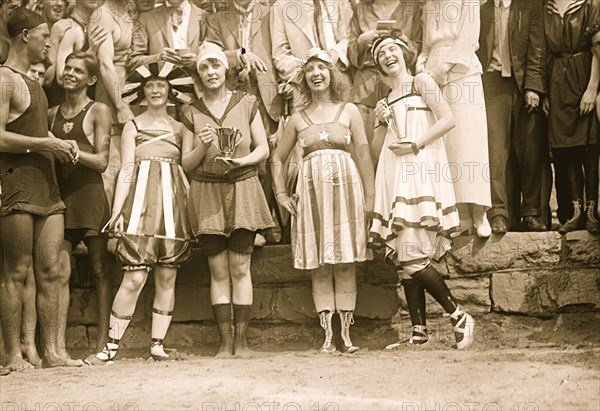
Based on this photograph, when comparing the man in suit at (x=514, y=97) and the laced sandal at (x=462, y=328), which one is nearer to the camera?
the laced sandal at (x=462, y=328)

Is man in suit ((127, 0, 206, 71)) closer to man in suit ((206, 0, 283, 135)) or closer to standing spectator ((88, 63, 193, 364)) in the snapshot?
man in suit ((206, 0, 283, 135))

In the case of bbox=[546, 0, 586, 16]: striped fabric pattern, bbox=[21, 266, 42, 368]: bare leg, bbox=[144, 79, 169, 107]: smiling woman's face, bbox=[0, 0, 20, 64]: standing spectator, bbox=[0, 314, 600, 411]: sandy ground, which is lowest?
bbox=[0, 314, 600, 411]: sandy ground

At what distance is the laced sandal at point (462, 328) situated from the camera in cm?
780

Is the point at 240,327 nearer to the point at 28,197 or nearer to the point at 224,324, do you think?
the point at 224,324

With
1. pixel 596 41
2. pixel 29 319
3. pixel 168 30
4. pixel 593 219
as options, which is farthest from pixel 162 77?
pixel 593 219

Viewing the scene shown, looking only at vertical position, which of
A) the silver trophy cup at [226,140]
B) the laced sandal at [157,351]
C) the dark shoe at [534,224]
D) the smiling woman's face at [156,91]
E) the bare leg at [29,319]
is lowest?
the laced sandal at [157,351]

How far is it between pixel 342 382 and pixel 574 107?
2.94 m

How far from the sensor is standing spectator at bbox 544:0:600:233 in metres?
8.41

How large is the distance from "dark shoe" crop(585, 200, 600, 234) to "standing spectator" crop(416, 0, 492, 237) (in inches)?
29.6

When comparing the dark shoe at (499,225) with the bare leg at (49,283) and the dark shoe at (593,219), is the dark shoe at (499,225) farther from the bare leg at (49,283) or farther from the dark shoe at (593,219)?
the bare leg at (49,283)

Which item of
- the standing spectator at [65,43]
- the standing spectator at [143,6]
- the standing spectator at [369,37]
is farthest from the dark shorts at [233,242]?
the standing spectator at [143,6]

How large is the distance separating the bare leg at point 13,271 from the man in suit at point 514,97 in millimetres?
3407

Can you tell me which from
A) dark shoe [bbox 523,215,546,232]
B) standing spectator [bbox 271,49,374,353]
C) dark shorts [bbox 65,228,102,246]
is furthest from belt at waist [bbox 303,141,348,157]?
dark shorts [bbox 65,228,102,246]

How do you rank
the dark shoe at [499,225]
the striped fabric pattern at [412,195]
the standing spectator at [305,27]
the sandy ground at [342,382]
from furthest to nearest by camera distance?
1. the standing spectator at [305,27]
2. the dark shoe at [499,225]
3. the striped fabric pattern at [412,195]
4. the sandy ground at [342,382]
